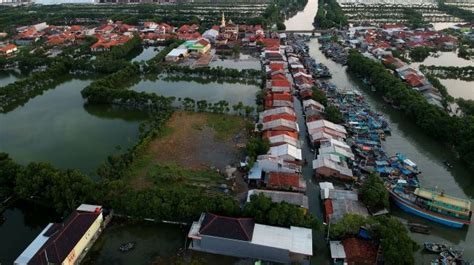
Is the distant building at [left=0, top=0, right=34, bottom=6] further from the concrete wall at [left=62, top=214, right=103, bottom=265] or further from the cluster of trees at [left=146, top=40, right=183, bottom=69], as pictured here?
the concrete wall at [left=62, top=214, right=103, bottom=265]

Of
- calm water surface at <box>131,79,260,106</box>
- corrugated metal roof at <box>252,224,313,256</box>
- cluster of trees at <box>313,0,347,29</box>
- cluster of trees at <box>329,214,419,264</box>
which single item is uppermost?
cluster of trees at <box>313,0,347,29</box>

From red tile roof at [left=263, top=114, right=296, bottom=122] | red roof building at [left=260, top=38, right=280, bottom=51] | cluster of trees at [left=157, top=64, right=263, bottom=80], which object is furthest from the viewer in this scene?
red roof building at [left=260, top=38, right=280, bottom=51]

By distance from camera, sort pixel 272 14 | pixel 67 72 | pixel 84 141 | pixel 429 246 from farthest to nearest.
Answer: pixel 272 14
pixel 67 72
pixel 84 141
pixel 429 246

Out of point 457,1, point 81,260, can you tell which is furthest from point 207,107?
point 457,1

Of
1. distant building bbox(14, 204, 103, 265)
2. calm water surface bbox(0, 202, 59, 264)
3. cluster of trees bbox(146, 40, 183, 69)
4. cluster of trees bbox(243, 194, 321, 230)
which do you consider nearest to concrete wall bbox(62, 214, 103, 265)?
distant building bbox(14, 204, 103, 265)

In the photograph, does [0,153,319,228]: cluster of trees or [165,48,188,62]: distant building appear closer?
[0,153,319,228]: cluster of trees

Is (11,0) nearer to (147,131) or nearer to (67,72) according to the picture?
(67,72)

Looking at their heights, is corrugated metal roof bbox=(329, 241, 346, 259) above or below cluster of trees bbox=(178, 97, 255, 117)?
below

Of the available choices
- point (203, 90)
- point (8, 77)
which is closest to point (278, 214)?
point (203, 90)
